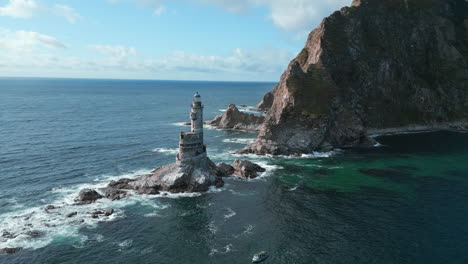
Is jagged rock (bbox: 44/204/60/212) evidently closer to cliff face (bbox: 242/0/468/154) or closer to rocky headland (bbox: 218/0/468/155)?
cliff face (bbox: 242/0/468/154)

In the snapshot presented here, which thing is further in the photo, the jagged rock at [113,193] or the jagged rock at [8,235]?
the jagged rock at [113,193]

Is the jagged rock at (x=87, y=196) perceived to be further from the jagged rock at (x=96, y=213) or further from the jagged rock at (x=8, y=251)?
the jagged rock at (x=8, y=251)

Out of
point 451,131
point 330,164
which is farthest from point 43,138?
point 451,131

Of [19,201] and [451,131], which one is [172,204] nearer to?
[19,201]

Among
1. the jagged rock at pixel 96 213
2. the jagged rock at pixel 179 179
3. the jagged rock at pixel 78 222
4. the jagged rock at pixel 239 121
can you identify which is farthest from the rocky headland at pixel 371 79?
the jagged rock at pixel 78 222

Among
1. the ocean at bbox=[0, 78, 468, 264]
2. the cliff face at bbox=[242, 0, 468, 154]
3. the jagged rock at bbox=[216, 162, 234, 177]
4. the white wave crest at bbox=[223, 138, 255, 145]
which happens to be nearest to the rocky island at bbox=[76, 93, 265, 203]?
the jagged rock at bbox=[216, 162, 234, 177]

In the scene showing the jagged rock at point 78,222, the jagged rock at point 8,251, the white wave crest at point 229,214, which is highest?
the white wave crest at point 229,214

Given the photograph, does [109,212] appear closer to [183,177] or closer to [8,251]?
[8,251]
